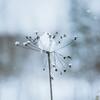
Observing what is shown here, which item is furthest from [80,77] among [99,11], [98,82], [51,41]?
[99,11]

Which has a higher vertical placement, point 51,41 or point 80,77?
point 51,41

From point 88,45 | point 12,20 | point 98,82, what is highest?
point 12,20

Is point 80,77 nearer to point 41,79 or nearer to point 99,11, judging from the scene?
point 41,79

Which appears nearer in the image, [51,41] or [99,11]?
[51,41]
